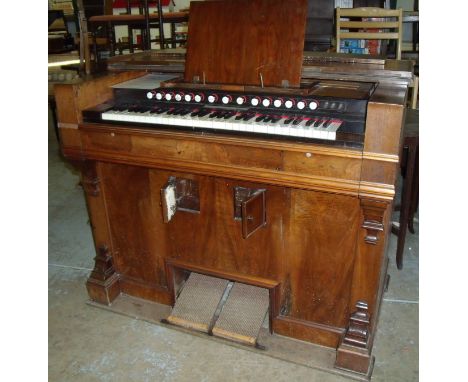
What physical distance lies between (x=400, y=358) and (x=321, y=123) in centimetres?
108

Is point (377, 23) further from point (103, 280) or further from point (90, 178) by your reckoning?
point (103, 280)

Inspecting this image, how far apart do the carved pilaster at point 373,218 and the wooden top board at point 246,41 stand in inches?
21.7

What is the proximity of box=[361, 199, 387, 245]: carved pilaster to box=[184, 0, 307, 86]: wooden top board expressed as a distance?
55 cm

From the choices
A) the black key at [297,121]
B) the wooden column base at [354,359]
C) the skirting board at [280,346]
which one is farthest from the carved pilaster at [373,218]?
the skirting board at [280,346]

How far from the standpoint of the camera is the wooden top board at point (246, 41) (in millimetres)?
1693

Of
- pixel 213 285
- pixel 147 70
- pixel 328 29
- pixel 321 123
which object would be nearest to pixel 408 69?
pixel 321 123

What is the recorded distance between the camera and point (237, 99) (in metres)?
1.75

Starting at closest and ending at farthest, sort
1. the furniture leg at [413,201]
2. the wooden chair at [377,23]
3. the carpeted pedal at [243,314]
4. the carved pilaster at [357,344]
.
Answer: the carved pilaster at [357,344]
the carpeted pedal at [243,314]
the furniture leg at [413,201]
the wooden chair at [377,23]

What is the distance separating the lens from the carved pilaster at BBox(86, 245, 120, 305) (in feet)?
7.32

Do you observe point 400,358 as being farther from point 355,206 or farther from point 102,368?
point 102,368

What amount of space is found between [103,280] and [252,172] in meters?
1.09

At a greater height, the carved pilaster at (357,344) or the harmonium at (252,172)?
the harmonium at (252,172)

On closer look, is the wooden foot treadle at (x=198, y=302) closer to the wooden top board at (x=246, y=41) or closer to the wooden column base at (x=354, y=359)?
the wooden column base at (x=354, y=359)

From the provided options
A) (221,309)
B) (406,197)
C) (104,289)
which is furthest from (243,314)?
(406,197)
